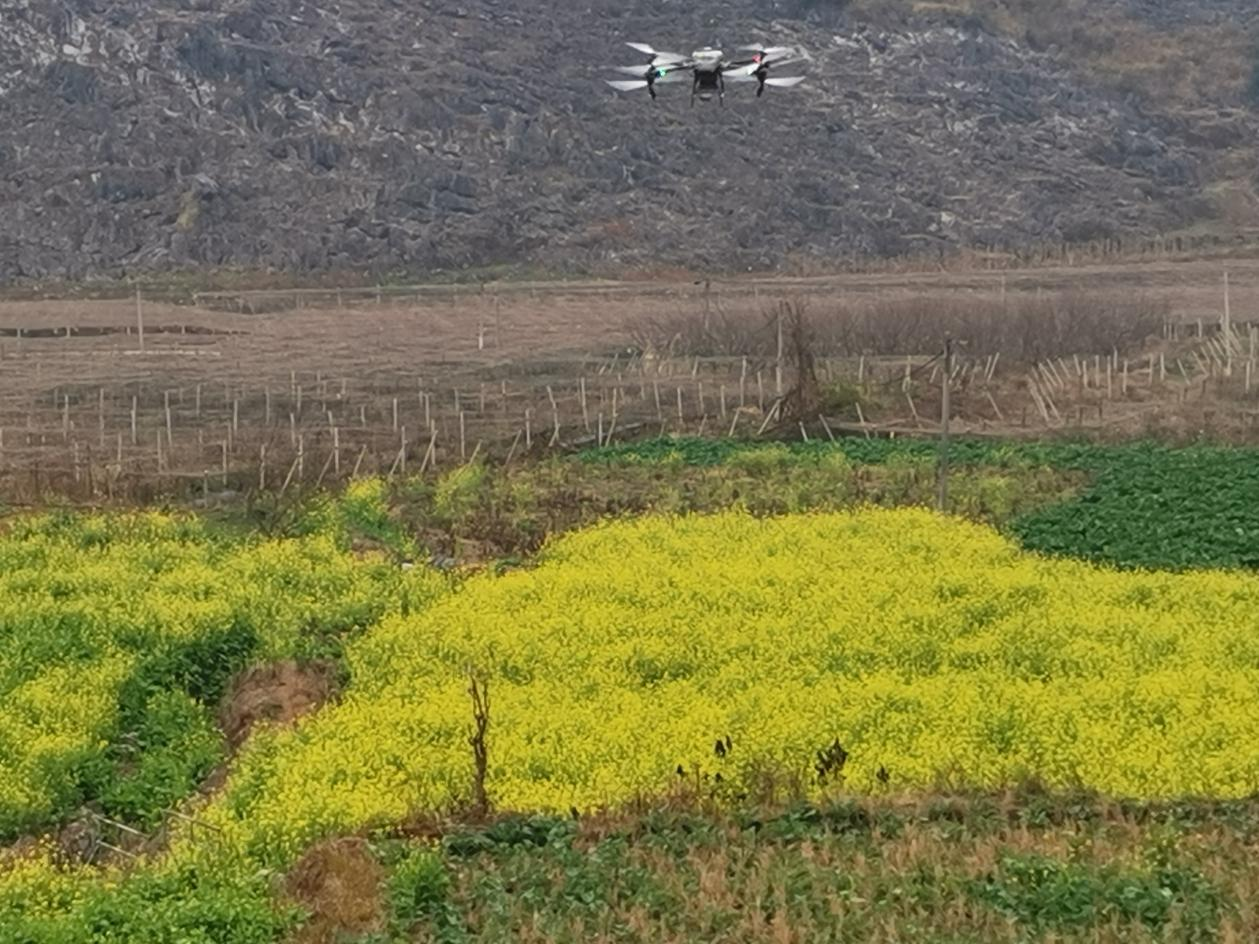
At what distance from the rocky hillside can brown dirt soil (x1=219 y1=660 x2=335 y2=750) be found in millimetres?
62137

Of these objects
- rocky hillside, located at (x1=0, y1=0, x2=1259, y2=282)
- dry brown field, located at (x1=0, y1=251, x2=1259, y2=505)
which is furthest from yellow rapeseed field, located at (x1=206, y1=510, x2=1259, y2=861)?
rocky hillside, located at (x1=0, y1=0, x2=1259, y2=282)

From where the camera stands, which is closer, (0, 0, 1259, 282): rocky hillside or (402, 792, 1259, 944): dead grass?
(402, 792, 1259, 944): dead grass

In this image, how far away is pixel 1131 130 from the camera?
333 feet

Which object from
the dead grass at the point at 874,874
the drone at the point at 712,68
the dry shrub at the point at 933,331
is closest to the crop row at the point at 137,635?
the dead grass at the point at 874,874

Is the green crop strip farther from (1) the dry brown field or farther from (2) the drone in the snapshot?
(2) the drone

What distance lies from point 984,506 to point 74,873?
60.1 ft

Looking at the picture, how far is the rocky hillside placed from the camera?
81.2 m

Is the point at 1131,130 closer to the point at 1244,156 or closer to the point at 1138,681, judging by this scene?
the point at 1244,156

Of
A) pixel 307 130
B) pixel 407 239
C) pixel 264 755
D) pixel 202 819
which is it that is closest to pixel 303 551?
pixel 264 755

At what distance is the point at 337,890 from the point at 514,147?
261 feet

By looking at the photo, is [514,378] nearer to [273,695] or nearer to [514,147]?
[273,695]

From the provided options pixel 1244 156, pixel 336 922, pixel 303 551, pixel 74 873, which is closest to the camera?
pixel 336 922

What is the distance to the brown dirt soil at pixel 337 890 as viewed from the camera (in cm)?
1123

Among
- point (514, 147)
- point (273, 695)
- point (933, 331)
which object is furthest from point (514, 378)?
point (514, 147)
